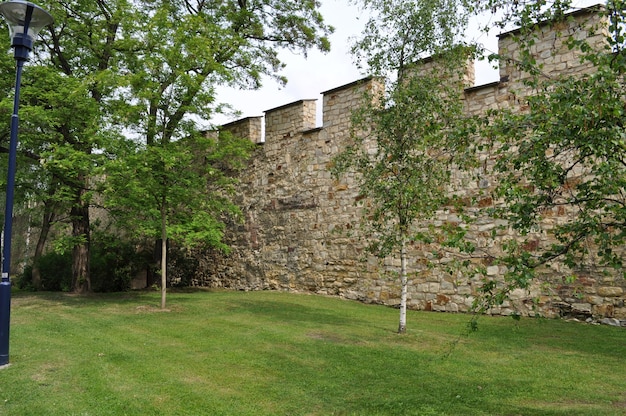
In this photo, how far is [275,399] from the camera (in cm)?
507

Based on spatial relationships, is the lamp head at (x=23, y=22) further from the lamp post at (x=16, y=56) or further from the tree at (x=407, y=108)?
the tree at (x=407, y=108)

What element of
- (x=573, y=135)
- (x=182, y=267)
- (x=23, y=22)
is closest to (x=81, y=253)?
(x=182, y=267)

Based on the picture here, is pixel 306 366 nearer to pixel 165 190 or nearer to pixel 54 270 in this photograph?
pixel 165 190

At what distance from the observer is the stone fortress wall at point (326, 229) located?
904 cm

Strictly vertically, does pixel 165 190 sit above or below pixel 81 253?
Result: above

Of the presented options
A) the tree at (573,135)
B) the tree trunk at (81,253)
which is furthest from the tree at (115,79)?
the tree at (573,135)

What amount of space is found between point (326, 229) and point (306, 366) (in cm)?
699

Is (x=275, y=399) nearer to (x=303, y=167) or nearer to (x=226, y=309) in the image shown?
(x=226, y=309)

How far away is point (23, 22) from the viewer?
6.25 m

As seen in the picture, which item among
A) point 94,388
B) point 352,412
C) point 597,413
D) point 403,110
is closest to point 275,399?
point 352,412

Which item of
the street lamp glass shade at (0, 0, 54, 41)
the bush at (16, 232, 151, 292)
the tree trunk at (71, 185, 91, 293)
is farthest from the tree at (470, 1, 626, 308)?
the bush at (16, 232, 151, 292)

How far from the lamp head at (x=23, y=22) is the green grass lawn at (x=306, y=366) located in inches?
158

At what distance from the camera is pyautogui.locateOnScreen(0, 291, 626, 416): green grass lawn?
485 cm

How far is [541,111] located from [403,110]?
4.68m
